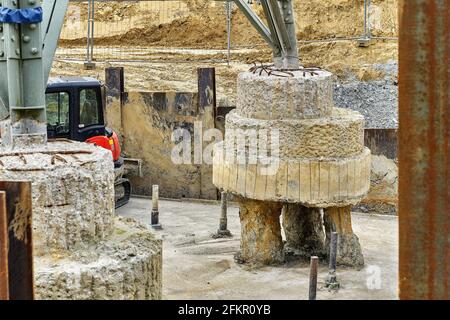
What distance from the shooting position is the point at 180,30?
894 inches

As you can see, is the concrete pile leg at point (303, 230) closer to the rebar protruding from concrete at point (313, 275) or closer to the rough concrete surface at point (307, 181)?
the rough concrete surface at point (307, 181)

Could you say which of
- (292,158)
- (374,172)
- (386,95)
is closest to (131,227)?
(292,158)

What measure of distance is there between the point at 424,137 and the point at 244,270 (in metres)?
7.09

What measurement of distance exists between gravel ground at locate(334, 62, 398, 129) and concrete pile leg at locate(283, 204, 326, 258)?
468 centimetres

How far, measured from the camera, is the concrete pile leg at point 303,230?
10008 mm

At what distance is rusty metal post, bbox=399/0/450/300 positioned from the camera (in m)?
2.38

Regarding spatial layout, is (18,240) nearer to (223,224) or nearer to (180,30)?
(223,224)

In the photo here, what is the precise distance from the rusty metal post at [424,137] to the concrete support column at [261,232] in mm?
6986

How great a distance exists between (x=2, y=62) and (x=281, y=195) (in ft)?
16.8

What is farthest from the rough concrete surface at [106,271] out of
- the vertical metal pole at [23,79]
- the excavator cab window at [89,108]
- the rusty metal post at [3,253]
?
the excavator cab window at [89,108]

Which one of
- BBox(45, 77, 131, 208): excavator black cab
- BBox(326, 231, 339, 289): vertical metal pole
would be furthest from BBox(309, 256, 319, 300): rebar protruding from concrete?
BBox(45, 77, 131, 208): excavator black cab

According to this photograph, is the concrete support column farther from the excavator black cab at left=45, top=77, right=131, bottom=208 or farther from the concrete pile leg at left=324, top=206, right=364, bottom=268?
the excavator black cab at left=45, top=77, right=131, bottom=208
